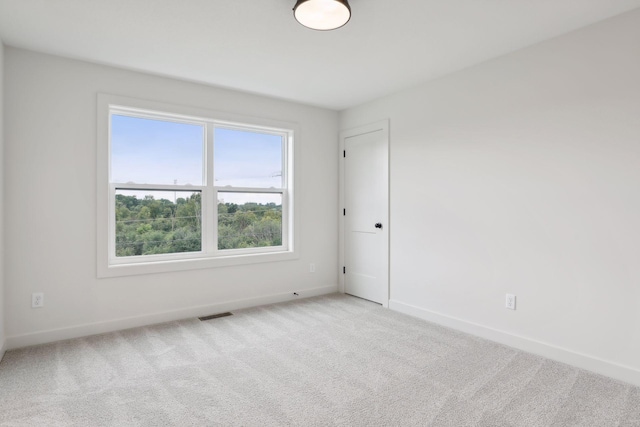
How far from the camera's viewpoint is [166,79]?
363 cm

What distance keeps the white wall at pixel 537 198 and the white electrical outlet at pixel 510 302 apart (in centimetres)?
4

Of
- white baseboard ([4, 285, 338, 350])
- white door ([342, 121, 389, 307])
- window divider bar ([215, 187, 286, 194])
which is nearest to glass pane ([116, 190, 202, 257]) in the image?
window divider bar ([215, 187, 286, 194])

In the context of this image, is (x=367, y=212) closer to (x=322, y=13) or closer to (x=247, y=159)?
(x=247, y=159)

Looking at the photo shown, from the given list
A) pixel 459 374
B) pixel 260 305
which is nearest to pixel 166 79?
pixel 260 305

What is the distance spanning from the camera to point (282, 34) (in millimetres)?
2727

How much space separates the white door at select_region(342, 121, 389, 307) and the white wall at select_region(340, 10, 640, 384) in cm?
33

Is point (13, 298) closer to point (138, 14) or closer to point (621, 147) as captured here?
point (138, 14)

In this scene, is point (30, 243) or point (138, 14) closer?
point (138, 14)

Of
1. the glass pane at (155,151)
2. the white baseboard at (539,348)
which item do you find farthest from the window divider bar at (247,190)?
the white baseboard at (539,348)

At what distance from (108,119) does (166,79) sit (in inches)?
27.3

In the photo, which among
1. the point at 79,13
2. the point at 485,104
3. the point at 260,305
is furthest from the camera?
the point at 260,305

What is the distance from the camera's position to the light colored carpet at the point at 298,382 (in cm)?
202

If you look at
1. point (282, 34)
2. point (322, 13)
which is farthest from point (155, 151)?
point (322, 13)

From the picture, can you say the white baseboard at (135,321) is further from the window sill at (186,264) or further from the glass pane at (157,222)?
the glass pane at (157,222)
